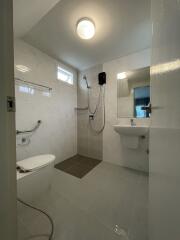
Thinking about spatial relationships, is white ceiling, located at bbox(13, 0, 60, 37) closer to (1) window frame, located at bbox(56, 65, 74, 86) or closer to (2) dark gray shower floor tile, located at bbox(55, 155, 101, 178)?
(1) window frame, located at bbox(56, 65, 74, 86)

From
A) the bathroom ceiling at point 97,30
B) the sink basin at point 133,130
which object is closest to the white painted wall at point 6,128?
the bathroom ceiling at point 97,30

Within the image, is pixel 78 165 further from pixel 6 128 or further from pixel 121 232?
pixel 6 128

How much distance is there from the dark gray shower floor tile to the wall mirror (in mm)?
1151

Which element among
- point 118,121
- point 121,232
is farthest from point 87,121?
point 121,232

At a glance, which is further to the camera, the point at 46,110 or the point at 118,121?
the point at 118,121

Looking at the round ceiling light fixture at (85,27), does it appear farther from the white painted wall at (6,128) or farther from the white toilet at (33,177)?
the white toilet at (33,177)

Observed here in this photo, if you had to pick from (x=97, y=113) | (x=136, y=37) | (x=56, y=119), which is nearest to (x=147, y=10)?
(x=136, y=37)

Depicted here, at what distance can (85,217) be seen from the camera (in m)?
1.02

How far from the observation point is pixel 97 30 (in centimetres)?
136

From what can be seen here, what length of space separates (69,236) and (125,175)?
118 cm

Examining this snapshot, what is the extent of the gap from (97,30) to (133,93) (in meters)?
1.15

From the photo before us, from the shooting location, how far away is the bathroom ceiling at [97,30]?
1.09 metres

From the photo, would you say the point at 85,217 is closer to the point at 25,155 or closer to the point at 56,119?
the point at 25,155

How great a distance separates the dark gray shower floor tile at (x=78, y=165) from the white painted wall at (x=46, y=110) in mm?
159
